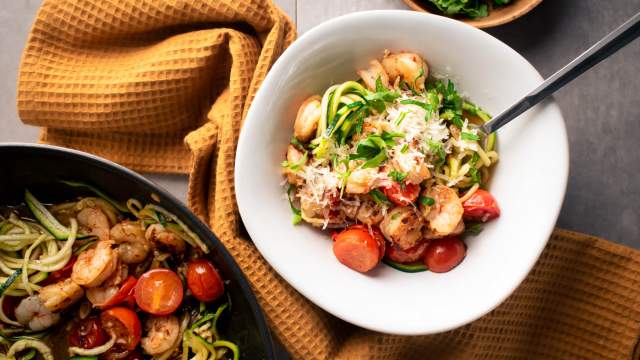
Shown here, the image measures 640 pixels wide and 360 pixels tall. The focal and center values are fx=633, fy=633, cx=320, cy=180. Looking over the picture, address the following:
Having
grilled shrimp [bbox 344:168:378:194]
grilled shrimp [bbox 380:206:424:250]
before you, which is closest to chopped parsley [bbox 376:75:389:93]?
grilled shrimp [bbox 344:168:378:194]

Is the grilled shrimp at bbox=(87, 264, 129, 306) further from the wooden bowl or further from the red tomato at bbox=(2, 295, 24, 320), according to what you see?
the wooden bowl

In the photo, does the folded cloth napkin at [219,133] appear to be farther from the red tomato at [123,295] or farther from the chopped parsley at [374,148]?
the chopped parsley at [374,148]

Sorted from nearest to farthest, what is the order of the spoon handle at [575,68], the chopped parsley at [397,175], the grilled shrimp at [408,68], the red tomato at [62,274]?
the spoon handle at [575,68] < the chopped parsley at [397,175] < the grilled shrimp at [408,68] < the red tomato at [62,274]

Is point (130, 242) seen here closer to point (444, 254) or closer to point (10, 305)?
point (10, 305)

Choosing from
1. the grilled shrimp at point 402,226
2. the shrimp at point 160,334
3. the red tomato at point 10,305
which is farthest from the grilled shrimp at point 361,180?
the red tomato at point 10,305

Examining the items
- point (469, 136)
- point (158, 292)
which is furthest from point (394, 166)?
point (158, 292)

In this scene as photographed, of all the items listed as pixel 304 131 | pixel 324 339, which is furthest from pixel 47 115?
pixel 324 339
